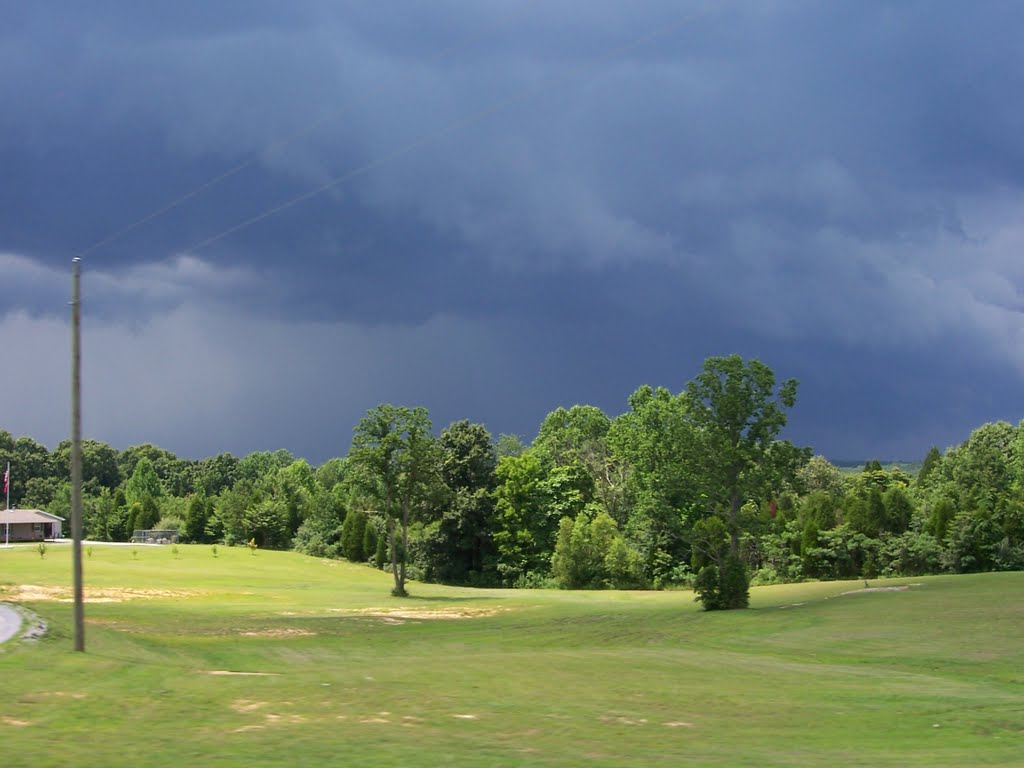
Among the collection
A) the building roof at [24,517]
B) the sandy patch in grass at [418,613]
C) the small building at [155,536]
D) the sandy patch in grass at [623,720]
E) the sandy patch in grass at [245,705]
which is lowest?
the small building at [155,536]

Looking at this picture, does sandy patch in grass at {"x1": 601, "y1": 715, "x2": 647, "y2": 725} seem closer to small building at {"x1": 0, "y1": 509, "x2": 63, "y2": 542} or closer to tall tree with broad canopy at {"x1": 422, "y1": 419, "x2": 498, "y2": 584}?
tall tree with broad canopy at {"x1": 422, "y1": 419, "x2": 498, "y2": 584}

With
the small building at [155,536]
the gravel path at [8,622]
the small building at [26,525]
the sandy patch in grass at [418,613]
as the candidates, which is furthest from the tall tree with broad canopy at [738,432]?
the small building at [26,525]

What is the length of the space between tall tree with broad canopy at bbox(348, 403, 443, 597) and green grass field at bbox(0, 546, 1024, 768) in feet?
55.3

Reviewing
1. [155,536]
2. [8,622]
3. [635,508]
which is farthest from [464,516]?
[8,622]

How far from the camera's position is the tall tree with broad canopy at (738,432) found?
47.1 meters

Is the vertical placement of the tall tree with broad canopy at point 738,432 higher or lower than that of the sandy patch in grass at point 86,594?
higher

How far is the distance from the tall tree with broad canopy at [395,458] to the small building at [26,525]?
66.2 meters

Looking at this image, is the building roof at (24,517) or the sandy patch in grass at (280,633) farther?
the building roof at (24,517)

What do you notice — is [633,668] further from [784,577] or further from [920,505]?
[920,505]

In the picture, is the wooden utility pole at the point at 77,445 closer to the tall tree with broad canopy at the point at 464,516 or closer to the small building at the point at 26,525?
the tall tree with broad canopy at the point at 464,516

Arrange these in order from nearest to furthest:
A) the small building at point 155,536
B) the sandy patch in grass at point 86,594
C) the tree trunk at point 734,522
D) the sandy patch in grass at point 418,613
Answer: the sandy patch in grass at point 418,613 < the sandy patch in grass at point 86,594 < the tree trunk at point 734,522 < the small building at point 155,536

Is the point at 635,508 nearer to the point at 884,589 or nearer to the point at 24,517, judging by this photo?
the point at 884,589

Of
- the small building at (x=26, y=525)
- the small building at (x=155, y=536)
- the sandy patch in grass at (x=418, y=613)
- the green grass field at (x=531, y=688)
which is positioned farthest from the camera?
the small building at (x=155, y=536)

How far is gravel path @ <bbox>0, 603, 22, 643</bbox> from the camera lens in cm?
2041
